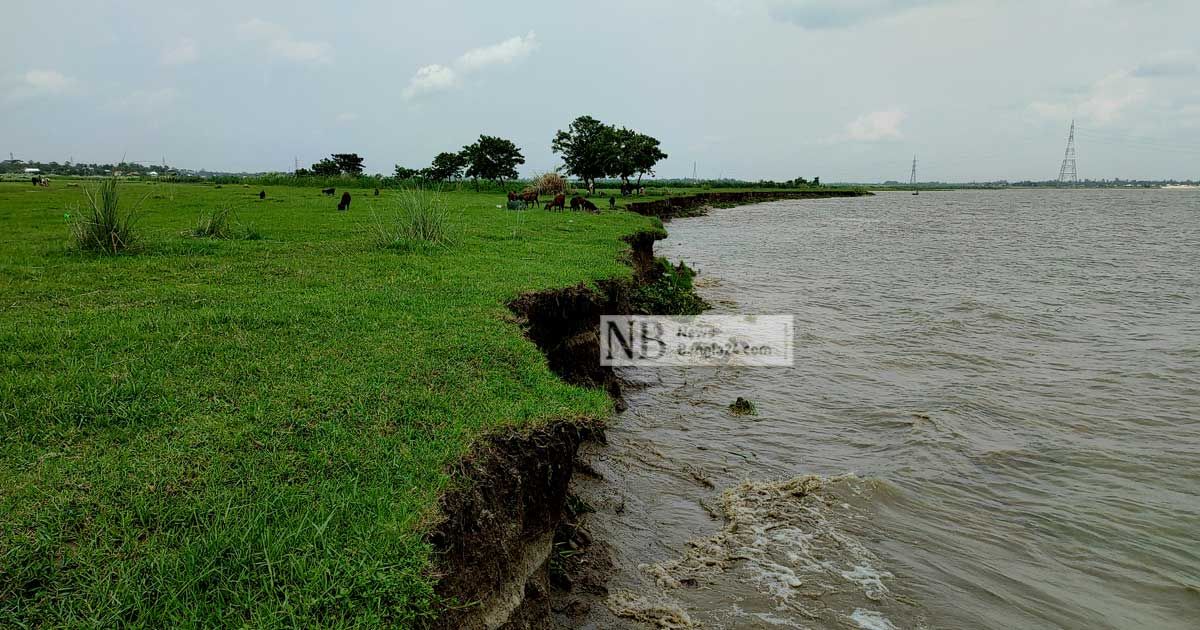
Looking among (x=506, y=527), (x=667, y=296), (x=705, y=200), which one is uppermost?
(x=705, y=200)

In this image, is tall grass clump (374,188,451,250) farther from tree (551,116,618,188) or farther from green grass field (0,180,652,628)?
tree (551,116,618,188)

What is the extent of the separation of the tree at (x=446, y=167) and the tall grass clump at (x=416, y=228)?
122 feet

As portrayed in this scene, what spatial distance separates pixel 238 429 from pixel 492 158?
4355 centimetres

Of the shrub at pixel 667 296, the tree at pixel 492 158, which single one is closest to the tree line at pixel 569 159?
the tree at pixel 492 158

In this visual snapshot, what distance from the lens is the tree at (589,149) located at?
170ft

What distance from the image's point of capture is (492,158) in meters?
45.3

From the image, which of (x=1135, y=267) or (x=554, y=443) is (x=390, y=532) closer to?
(x=554, y=443)

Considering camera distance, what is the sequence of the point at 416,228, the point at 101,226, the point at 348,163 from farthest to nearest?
the point at 348,163 < the point at 416,228 < the point at 101,226

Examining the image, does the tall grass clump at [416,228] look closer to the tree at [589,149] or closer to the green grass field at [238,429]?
the green grass field at [238,429]

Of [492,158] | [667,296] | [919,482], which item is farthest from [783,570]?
[492,158]

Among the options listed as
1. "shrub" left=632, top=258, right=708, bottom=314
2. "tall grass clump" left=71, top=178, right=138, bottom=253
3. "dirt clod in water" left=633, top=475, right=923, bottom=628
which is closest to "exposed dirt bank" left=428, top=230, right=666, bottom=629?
"dirt clod in water" left=633, top=475, right=923, bottom=628

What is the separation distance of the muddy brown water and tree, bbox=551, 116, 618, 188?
132 feet

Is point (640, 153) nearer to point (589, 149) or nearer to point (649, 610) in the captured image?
point (589, 149)

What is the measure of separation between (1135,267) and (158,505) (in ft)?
93.6
